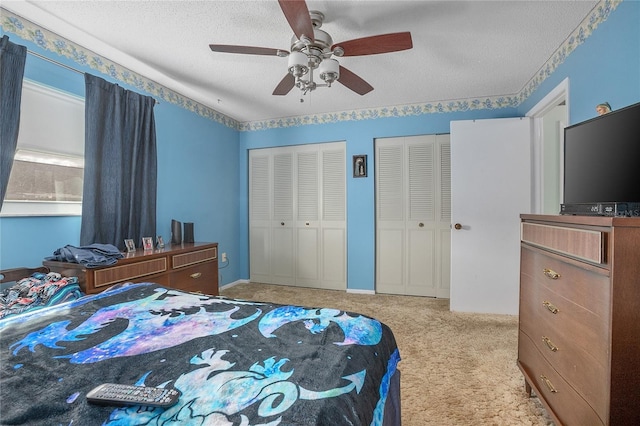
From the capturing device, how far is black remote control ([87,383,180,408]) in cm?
65

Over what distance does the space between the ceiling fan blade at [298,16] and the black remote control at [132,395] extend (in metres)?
1.62

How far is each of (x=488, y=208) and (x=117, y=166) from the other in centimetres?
358

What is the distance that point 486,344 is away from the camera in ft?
7.94

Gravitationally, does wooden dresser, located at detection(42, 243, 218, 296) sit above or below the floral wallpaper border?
below

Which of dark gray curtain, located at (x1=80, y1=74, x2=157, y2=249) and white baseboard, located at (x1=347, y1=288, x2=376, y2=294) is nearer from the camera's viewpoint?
dark gray curtain, located at (x1=80, y1=74, x2=157, y2=249)

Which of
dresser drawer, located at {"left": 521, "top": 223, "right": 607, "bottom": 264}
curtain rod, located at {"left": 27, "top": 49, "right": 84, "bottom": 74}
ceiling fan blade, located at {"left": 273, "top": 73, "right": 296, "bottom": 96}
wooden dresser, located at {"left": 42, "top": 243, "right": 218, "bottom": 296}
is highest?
curtain rod, located at {"left": 27, "top": 49, "right": 84, "bottom": 74}

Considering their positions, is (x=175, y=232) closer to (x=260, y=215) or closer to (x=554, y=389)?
(x=260, y=215)

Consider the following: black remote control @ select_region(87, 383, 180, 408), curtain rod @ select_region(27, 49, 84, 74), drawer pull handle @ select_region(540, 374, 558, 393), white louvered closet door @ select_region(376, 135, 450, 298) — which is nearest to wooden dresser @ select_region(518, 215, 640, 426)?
drawer pull handle @ select_region(540, 374, 558, 393)

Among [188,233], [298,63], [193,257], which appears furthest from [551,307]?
[188,233]

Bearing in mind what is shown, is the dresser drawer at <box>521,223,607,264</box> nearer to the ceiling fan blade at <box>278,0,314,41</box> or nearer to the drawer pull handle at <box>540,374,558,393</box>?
the drawer pull handle at <box>540,374,558,393</box>

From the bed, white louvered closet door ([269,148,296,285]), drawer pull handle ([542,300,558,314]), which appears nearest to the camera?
the bed

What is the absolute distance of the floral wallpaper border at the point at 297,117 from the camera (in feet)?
6.47

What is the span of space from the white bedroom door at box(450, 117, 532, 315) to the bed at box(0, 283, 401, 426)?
7.77ft

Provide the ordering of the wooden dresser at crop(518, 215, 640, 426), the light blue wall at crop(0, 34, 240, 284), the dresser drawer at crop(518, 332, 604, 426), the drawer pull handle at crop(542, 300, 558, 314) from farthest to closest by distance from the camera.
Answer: the light blue wall at crop(0, 34, 240, 284) < the drawer pull handle at crop(542, 300, 558, 314) < the dresser drawer at crop(518, 332, 604, 426) < the wooden dresser at crop(518, 215, 640, 426)
